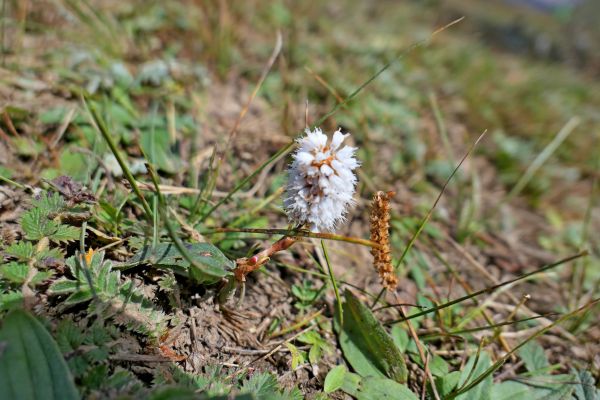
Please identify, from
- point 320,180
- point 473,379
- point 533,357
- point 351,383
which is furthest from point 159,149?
point 533,357

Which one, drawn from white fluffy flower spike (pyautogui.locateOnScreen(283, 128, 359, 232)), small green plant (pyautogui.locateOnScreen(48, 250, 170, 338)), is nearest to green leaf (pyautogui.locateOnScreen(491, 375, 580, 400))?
white fluffy flower spike (pyautogui.locateOnScreen(283, 128, 359, 232))

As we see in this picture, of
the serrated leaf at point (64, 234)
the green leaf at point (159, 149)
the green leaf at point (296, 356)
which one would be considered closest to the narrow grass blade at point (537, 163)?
the green leaf at point (296, 356)

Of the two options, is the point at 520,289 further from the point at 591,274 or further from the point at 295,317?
the point at 295,317

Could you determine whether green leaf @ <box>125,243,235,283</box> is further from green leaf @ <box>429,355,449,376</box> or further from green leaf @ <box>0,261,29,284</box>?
green leaf @ <box>429,355,449,376</box>

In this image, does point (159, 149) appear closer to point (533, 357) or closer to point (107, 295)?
point (107, 295)

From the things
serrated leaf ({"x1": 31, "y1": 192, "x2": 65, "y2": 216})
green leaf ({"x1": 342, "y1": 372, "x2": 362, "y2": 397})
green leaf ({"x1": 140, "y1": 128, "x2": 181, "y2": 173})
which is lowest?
green leaf ({"x1": 342, "y1": 372, "x2": 362, "y2": 397})
